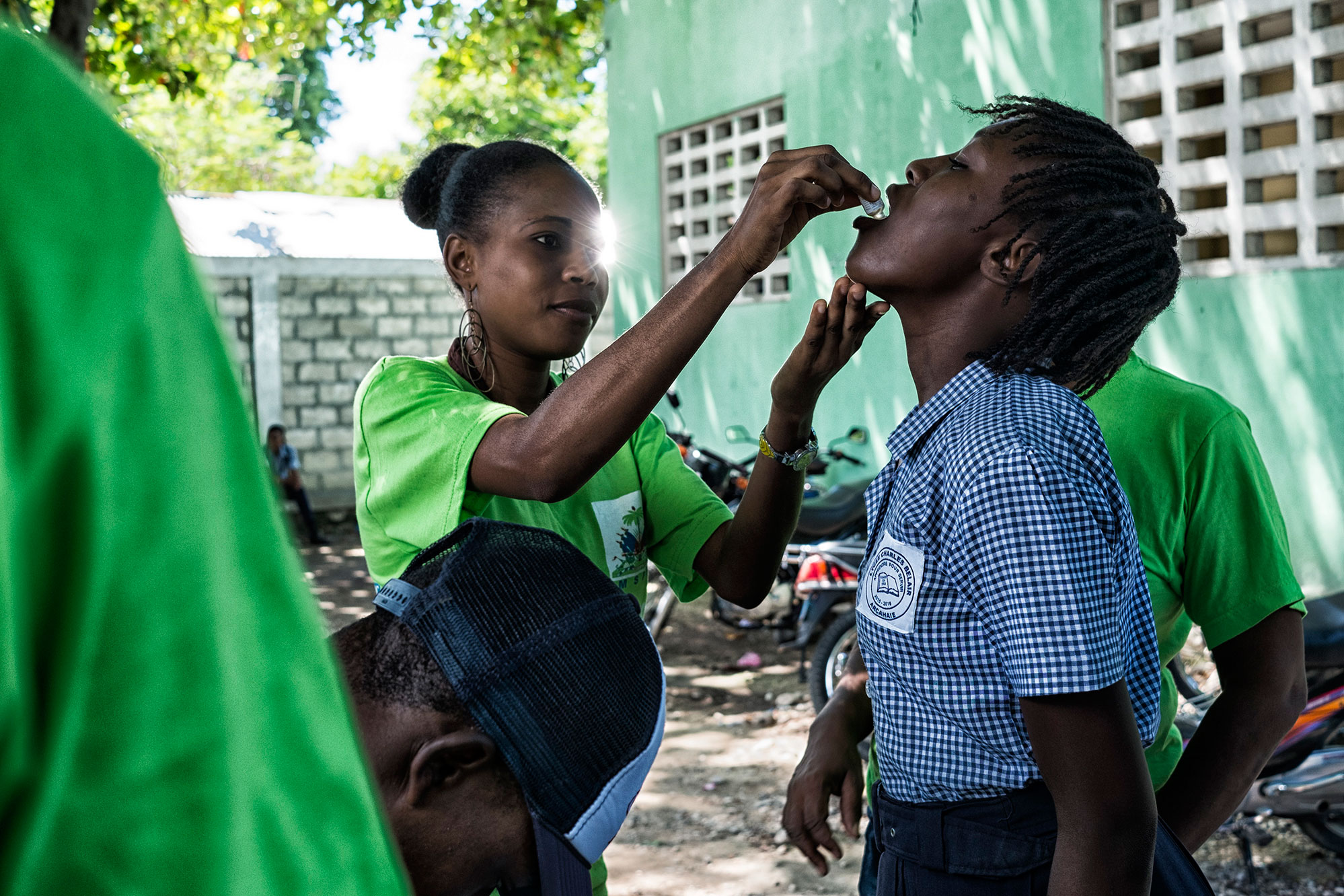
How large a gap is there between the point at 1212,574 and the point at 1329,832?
2.48 meters

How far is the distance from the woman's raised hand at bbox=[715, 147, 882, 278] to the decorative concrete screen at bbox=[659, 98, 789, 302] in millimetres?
6638

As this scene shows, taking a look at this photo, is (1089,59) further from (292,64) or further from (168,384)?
(292,64)

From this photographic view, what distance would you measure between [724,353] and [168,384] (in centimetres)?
866

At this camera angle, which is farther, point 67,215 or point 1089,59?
point 1089,59

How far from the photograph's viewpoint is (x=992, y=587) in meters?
1.41

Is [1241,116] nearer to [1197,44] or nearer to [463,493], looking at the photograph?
[1197,44]

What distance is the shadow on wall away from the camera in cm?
505

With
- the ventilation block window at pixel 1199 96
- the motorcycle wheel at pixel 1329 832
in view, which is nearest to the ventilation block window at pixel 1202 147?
the ventilation block window at pixel 1199 96

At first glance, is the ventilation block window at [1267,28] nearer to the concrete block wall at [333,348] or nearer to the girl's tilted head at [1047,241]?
the girl's tilted head at [1047,241]

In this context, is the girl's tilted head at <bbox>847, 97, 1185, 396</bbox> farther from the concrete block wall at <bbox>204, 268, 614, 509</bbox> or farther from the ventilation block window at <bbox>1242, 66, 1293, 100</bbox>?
the concrete block wall at <bbox>204, 268, 614, 509</bbox>

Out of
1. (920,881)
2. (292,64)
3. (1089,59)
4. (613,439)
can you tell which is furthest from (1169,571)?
(292,64)

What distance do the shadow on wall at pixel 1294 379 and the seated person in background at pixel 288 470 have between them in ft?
26.9

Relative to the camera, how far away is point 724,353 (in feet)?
29.6

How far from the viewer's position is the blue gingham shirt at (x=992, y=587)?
1.37 m
